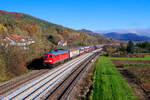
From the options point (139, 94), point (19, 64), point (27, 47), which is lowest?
point (139, 94)

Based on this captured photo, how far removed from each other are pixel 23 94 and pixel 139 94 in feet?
43.6

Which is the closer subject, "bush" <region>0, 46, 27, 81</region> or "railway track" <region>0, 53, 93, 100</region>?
"railway track" <region>0, 53, 93, 100</region>

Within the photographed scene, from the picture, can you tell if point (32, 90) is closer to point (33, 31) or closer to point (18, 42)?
point (18, 42)

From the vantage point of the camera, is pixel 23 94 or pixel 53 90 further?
pixel 53 90

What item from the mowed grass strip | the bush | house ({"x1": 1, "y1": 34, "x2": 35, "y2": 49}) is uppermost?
house ({"x1": 1, "y1": 34, "x2": 35, "y2": 49})

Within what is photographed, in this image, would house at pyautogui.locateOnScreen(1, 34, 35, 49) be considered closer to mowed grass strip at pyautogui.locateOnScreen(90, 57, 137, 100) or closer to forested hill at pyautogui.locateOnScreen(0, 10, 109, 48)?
forested hill at pyautogui.locateOnScreen(0, 10, 109, 48)

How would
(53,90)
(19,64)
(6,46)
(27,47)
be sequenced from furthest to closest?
(27,47)
(19,64)
(6,46)
(53,90)

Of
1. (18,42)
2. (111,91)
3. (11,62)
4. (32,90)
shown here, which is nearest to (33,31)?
(18,42)

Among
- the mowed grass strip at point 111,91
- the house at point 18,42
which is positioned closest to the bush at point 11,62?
the house at point 18,42

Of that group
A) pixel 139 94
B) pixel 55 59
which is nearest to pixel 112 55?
pixel 55 59

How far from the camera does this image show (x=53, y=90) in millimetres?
17672

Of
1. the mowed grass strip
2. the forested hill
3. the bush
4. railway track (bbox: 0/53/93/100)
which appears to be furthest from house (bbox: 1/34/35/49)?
the mowed grass strip

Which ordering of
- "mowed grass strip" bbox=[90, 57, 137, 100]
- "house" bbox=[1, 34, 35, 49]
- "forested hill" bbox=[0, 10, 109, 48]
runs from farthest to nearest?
1. "forested hill" bbox=[0, 10, 109, 48]
2. "house" bbox=[1, 34, 35, 49]
3. "mowed grass strip" bbox=[90, 57, 137, 100]

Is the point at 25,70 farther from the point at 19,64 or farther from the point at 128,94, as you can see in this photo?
the point at 128,94
